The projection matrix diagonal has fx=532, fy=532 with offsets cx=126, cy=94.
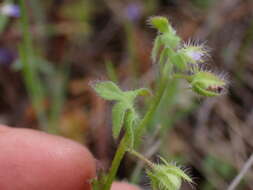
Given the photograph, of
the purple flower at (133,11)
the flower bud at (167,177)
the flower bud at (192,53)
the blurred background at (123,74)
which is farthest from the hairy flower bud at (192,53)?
the purple flower at (133,11)

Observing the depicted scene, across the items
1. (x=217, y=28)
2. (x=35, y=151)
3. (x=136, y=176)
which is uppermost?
(x=217, y=28)

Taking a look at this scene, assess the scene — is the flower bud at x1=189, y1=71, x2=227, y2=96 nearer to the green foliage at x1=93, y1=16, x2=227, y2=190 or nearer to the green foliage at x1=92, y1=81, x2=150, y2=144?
the green foliage at x1=93, y1=16, x2=227, y2=190

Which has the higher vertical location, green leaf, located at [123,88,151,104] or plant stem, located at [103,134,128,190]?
green leaf, located at [123,88,151,104]

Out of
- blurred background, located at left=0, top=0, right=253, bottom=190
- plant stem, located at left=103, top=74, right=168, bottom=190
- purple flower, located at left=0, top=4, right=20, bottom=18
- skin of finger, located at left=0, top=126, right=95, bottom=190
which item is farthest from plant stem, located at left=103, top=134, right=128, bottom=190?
purple flower, located at left=0, top=4, right=20, bottom=18

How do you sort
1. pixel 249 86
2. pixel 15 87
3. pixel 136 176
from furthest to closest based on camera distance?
pixel 15 87 < pixel 249 86 < pixel 136 176

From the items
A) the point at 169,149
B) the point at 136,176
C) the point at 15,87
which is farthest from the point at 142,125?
the point at 15,87

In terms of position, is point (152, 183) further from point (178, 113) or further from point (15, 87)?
point (15, 87)
